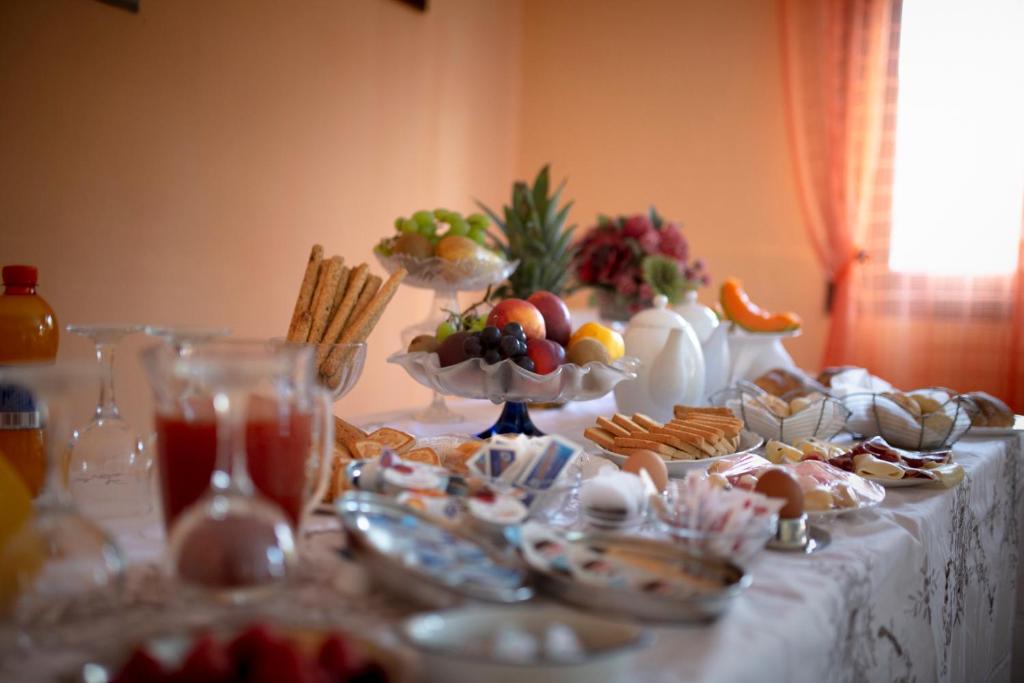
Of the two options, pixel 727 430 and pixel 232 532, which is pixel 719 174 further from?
pixel 232 532

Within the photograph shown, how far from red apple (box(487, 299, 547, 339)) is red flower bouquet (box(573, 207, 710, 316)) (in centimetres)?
63

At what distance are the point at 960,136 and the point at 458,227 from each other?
2375mm

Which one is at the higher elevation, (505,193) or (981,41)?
(981,41)

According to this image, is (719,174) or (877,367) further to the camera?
(719,174)

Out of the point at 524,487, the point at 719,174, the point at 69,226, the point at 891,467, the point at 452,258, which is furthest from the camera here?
the point at 719,174

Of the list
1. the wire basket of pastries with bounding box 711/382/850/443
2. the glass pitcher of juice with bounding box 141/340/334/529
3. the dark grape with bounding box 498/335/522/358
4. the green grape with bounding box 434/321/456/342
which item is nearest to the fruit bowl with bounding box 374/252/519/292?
the green grape with bounding box 434/321/456/342

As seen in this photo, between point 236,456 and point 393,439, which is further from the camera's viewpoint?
point 393,439

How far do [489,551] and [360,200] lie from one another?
268 centimetres

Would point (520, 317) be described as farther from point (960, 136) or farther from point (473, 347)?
point (960, 136)

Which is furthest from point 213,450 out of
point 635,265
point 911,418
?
point 635,265

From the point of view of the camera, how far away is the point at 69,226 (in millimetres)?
2199

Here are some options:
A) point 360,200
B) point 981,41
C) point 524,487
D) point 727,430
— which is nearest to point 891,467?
point 727,430

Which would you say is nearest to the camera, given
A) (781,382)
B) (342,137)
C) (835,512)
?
(835,512)

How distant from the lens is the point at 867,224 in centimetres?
333
